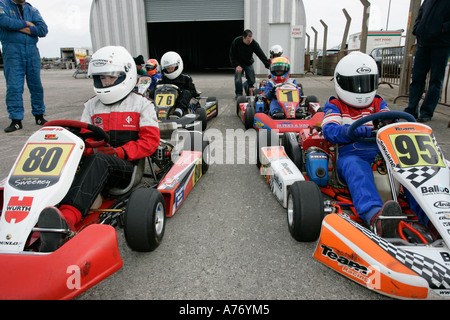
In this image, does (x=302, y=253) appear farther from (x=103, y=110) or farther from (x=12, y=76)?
(x=12, y=76)

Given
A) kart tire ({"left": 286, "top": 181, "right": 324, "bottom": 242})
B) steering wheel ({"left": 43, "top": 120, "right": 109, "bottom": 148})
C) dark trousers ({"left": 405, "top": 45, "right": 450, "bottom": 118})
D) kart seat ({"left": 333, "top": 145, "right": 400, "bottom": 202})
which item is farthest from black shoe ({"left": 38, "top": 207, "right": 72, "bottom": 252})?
dark trousers ({"left": 405, "top": 45, "right": 450, "bottom": 118})

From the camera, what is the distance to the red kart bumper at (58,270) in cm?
139

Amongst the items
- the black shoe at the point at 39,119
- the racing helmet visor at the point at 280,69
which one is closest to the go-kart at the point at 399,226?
the racing helmet visor at the point at 280,69

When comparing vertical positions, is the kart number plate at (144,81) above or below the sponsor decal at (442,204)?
above

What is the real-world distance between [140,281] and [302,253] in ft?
3.20

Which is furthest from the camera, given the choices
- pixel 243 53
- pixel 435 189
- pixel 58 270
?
pixel 243 53

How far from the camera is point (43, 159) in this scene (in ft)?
6.34

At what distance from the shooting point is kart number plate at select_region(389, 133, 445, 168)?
1.92 metres

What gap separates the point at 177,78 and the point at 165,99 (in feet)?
2.08

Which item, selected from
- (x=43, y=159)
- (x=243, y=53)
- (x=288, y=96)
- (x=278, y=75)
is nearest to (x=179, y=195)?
(x=43, y=159)

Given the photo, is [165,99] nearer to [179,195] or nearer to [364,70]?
[179,195]

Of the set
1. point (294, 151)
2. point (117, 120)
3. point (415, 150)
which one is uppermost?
point (117, 120)

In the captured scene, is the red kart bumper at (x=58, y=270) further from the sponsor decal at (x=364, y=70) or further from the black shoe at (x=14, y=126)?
the black shoe at (x=14, y=126)

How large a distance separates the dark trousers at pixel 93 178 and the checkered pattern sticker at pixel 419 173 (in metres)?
1.82
